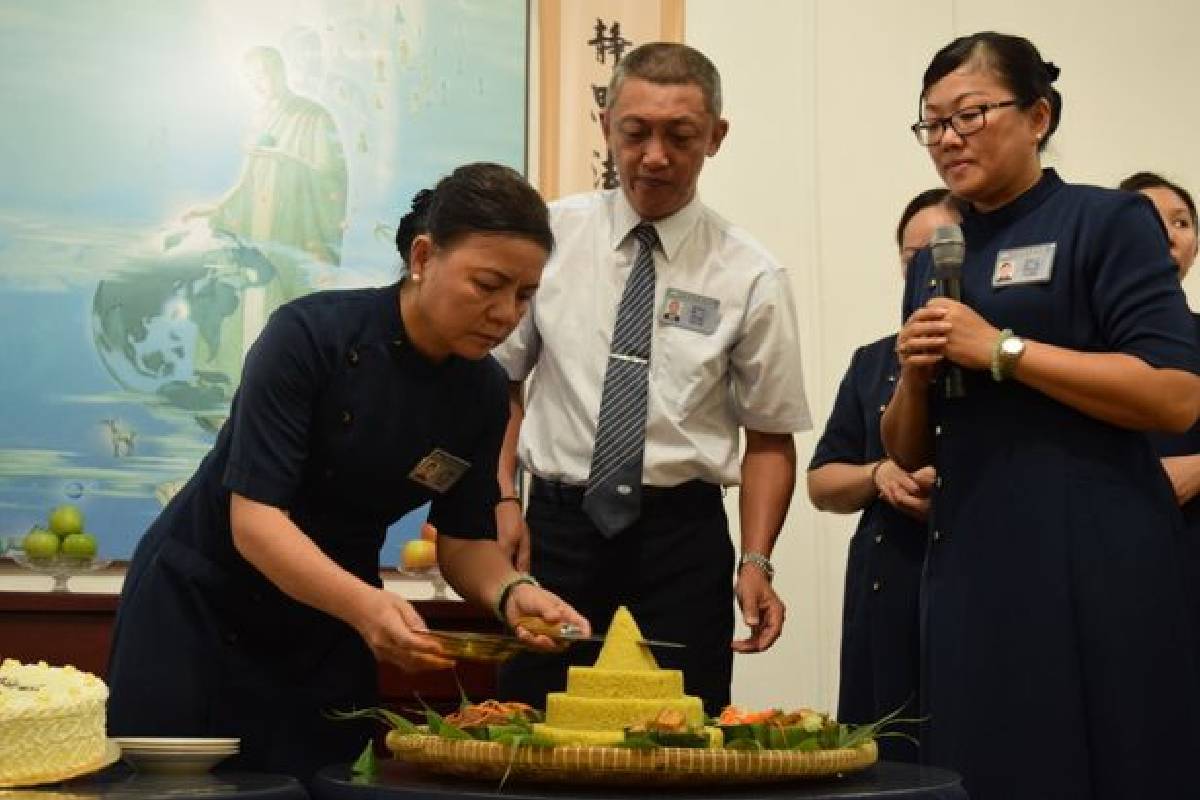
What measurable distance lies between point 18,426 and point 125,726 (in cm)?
186

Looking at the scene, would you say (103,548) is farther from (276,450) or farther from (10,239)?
(276,450)

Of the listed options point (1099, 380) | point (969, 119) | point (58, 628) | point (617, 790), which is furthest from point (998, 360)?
point (58, 628)

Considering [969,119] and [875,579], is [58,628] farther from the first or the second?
[969,119]

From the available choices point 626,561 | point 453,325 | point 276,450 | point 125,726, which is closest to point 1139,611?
point 626,561

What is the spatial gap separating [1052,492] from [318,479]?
963 millimetres

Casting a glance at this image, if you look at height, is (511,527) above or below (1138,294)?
below

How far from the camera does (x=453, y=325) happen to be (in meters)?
1.90

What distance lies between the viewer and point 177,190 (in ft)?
12.3

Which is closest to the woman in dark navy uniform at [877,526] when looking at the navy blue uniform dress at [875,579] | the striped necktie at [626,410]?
the navy blue uniform dress at [875,579]

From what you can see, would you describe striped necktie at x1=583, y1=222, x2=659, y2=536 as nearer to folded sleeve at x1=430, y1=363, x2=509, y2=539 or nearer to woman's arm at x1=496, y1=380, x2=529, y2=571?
woman's arm at x1=496, y1=380, x2=529, y2=571

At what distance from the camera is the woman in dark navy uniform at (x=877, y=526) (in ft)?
8.88

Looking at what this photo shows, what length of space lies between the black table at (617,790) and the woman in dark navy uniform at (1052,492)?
1.71 feet

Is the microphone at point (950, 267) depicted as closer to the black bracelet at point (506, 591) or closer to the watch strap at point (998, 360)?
the watch strap at point (998, 360)

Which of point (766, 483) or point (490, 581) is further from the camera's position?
point (766, 483)
